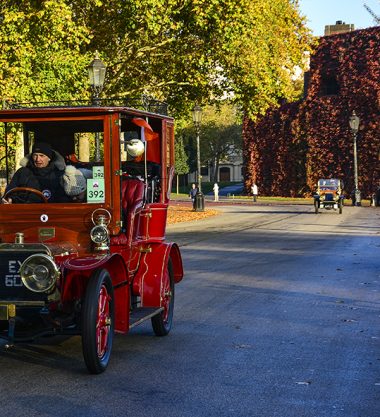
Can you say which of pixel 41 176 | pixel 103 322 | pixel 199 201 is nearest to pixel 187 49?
pixel 199 201

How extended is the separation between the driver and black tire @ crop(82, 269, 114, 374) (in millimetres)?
1271

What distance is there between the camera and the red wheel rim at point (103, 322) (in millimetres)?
7340

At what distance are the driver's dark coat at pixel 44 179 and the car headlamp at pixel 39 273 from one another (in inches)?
53.3

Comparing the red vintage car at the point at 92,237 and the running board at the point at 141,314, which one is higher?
the red vintage car at the point at 92,237

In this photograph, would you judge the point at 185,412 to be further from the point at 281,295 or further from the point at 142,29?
the point at 142,29

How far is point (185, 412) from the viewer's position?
19.6 feet

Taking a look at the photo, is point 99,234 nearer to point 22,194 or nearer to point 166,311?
point 22,194

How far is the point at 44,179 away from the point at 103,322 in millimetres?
1713

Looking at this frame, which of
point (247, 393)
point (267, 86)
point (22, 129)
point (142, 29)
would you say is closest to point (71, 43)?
point (142, 29)

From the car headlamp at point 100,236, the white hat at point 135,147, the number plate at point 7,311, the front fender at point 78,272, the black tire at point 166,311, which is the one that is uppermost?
the white hat at point 135,147

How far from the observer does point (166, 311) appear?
30.6ft

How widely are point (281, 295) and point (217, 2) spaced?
66.4ft

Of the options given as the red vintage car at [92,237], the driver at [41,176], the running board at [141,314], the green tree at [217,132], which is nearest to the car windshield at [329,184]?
the red vintage car at [92,237]

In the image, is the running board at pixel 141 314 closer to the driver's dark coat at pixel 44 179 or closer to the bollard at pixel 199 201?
the driver's dark coat at pixel 44 179
